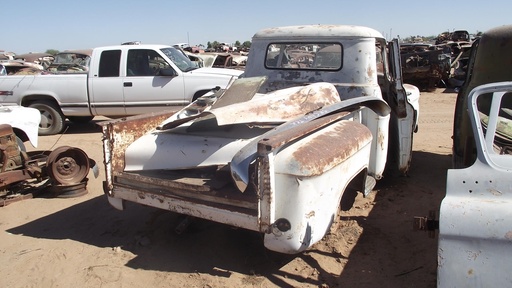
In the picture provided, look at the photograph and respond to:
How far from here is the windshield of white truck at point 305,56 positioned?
473 centimetres

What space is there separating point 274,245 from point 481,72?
3.59 meters

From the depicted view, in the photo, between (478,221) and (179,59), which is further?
(179,59)

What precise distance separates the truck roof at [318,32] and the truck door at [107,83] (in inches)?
182

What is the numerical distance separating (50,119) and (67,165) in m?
4.53

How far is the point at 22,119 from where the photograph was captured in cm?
558

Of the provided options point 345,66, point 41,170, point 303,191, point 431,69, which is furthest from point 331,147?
point 431,69

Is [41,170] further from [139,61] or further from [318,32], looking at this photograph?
[139,61]

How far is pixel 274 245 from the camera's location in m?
2.86

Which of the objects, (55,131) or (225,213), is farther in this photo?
(55,131)

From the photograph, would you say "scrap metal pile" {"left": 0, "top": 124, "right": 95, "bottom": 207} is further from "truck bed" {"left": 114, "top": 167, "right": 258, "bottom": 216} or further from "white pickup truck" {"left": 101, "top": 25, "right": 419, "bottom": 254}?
"truck bed" {"left": 114, "top": 167, "right": 258, "bottom": 216}

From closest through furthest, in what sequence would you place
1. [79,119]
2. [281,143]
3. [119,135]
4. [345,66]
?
[281,143] < [119,135] < [345,66] < [79,119]

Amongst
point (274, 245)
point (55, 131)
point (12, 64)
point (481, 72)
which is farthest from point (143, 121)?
point (12, 64)

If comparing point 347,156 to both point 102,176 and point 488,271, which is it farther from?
point 102,176

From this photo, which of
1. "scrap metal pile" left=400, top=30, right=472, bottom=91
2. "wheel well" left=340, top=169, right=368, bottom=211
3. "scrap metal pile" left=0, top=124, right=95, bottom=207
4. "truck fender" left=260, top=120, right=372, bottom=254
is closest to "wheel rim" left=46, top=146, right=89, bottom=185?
"scrap metal pile" left=0, top=124, right=95, bottom=207
